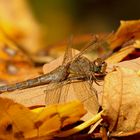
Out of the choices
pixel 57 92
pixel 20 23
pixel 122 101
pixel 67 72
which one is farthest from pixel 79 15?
pixel 122 101

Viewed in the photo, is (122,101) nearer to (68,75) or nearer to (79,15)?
(68,75)

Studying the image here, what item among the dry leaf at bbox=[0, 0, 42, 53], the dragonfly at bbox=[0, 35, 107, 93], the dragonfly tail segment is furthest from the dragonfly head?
the dry leaf at bbox=[0, 0, 42, 53]

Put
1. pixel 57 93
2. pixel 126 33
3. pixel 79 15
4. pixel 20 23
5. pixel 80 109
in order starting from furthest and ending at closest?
pixel 79 15 < pixel 20 23 < pixel 126 33 < pixel 57 93 < pixel 80 109

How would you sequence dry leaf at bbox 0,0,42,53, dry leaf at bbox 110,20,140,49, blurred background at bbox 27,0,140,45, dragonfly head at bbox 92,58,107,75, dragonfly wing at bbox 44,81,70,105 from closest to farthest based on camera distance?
dragonfly wing at bbox 44,81,70,105, dragonfly head at bbox 92,58,107,75, dry leaf at bbox 110,20,140,49, dry leaf at bbox 0,0,42,53, blurred background at bbox 27,0,140,45

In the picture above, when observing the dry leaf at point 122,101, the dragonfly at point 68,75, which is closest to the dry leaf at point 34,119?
the dry leaf at point 122,101

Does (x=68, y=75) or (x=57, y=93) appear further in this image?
(x=68, y=75)

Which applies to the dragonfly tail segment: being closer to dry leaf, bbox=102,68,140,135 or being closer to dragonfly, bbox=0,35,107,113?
dragonfly, bbox=0,35,107,113
